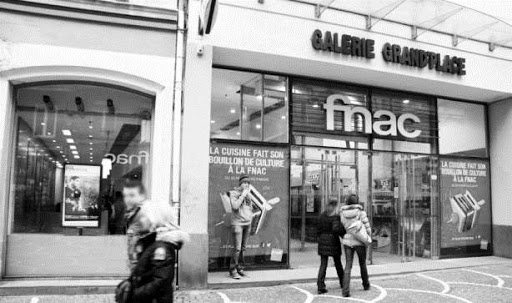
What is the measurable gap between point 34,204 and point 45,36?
3.04m

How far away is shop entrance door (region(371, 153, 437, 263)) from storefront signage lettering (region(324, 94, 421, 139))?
606 millimetres

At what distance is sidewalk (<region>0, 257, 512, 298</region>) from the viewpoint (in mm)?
7188

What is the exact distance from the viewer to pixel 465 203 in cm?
1197

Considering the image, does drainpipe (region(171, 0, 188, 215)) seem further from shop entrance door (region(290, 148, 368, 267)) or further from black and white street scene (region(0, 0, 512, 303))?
shop entrance door (region(290, 148, 368, 267))

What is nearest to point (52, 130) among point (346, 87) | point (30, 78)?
point (30, 78)

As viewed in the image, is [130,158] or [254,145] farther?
[254,145]

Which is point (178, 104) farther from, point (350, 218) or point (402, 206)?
point (402, 206)

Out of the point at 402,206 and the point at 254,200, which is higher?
the point at 254,200

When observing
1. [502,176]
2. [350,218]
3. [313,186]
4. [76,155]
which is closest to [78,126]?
[76,155]

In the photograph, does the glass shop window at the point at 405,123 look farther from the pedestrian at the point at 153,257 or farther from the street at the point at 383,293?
the pedestrian at the point at 153,257

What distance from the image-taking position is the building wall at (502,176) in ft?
39.0

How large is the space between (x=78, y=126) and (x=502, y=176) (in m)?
10.9

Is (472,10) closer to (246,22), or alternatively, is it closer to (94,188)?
(246,22)

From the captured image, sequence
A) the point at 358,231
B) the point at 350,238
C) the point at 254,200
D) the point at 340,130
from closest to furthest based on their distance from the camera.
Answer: the point at 358,231 → the point at 350,238 → the point at 254,200 → the point at 340,130
